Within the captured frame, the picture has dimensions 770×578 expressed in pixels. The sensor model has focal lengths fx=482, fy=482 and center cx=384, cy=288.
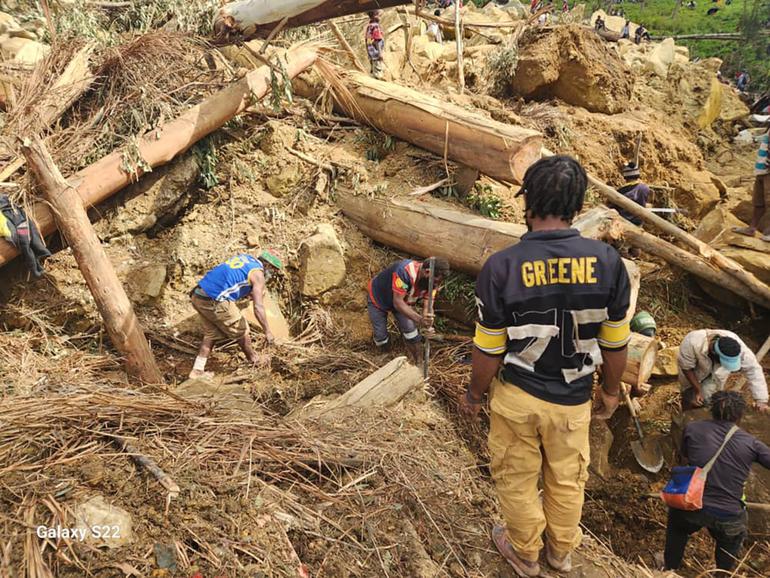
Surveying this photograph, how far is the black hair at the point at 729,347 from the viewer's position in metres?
3.96

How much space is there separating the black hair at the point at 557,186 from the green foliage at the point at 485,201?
3380 millimetres

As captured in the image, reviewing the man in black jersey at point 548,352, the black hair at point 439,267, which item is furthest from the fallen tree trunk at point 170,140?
the man in black jersey at point 548,352

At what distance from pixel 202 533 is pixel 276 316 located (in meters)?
3.40

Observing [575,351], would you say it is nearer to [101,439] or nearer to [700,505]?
[700,505]

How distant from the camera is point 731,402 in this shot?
3.20 meters

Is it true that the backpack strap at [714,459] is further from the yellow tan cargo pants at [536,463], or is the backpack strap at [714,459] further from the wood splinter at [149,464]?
the wood splinter at [149,464]

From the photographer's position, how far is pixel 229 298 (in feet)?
15.1

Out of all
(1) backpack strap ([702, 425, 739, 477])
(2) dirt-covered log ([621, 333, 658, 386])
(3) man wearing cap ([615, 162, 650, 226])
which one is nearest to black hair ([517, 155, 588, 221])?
(1) backpack strap ([702, 425, 739, 477])

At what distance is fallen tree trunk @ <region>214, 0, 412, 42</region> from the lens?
4338 millimetres

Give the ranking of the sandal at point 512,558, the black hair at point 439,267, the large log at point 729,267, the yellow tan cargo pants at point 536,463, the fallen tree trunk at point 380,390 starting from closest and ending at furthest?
the yellow tan cargo pants at point 536,463
the sandal at point 512,558
the fallen tree trunk at point 380,390
the black hair at point 439,267
the large log at point 729,267

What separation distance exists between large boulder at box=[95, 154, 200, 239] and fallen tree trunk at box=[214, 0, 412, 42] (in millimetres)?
1521

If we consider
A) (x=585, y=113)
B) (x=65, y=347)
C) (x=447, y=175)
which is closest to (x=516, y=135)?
(x=447, y=175)

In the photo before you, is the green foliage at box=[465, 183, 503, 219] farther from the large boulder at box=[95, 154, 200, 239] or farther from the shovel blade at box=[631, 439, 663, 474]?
the large boulder at box=[95, 154, 200, 239]

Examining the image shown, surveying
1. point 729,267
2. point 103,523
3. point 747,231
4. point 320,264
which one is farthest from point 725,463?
point 747,231
